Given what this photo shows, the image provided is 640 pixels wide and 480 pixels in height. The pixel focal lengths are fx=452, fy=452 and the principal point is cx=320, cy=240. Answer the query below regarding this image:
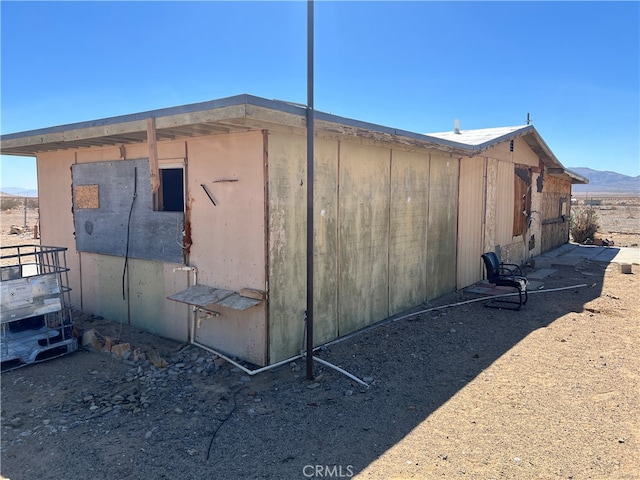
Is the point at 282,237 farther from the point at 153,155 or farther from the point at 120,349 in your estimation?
the point at 120,349

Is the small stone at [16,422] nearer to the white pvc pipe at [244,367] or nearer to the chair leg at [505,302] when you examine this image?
the white pvc pipe at [244,367]

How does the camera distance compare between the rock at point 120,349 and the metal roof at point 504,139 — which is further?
the metal roof at point 504,139

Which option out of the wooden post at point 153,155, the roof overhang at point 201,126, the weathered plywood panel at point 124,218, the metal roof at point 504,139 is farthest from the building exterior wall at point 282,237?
the metal roof at point 504,139

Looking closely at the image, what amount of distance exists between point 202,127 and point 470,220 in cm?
595

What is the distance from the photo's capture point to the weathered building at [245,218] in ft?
15.4

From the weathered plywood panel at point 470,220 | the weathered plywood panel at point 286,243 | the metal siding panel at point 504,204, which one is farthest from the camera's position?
the metal siding panel at point 504,204

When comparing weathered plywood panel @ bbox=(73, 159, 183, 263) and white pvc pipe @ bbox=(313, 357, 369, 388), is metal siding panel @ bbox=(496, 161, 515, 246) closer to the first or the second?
white pvc pipe @ bbox=(313, 357, 369, 388)

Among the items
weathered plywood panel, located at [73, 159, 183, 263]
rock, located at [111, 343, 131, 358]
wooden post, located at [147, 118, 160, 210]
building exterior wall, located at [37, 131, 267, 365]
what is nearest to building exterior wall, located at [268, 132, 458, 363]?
building exterior wall, located at [37, 131, 267, 365]

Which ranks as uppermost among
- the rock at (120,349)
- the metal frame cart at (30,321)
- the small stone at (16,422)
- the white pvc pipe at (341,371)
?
the metal frame cart at (30,321)

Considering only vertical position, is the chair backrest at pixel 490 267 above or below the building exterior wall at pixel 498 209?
below

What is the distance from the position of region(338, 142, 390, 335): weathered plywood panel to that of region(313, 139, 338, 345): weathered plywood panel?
13cm

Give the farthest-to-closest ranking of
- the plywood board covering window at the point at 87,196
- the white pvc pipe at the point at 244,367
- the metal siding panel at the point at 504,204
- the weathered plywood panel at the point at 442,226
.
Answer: the metal siding panel at the point at 504,204
the weathered plywood panel at the point at 442,226
the plywood board covering window at the point at 87,196
the white pvc pipe at the point at 244,367

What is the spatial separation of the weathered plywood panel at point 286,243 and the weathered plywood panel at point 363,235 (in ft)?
2.41

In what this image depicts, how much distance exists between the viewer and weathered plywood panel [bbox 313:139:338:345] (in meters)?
5.25
